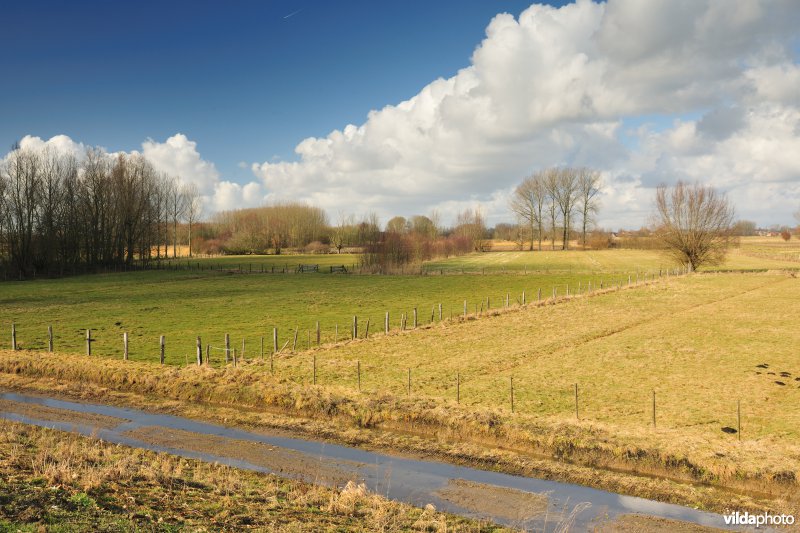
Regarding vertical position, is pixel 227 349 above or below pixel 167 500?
above

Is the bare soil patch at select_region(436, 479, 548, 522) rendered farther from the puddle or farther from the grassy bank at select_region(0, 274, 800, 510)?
the grassy bank at select_region(0, 274, 800, 510)

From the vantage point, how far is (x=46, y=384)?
23.8 metres

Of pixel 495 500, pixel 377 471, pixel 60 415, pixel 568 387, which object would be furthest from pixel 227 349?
pixel 495 500

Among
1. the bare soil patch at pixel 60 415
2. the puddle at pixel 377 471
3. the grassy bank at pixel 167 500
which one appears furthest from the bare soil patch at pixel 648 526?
the bare soil patch at pixel 60 415

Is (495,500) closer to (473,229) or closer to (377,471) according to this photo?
(377,471)

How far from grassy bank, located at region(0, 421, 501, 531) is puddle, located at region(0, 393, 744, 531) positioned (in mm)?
1151

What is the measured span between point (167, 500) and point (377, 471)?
570 cm

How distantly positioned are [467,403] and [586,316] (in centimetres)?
2324

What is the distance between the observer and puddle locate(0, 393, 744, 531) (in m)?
12.7

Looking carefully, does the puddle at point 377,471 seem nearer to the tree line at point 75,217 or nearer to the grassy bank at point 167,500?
the grassy bank at point 167,500

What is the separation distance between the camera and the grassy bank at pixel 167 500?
10.2 m

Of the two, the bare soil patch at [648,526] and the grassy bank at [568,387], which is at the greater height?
the grassy bank at [568,387]

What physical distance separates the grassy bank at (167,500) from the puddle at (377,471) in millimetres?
1151

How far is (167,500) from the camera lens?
1152cm
